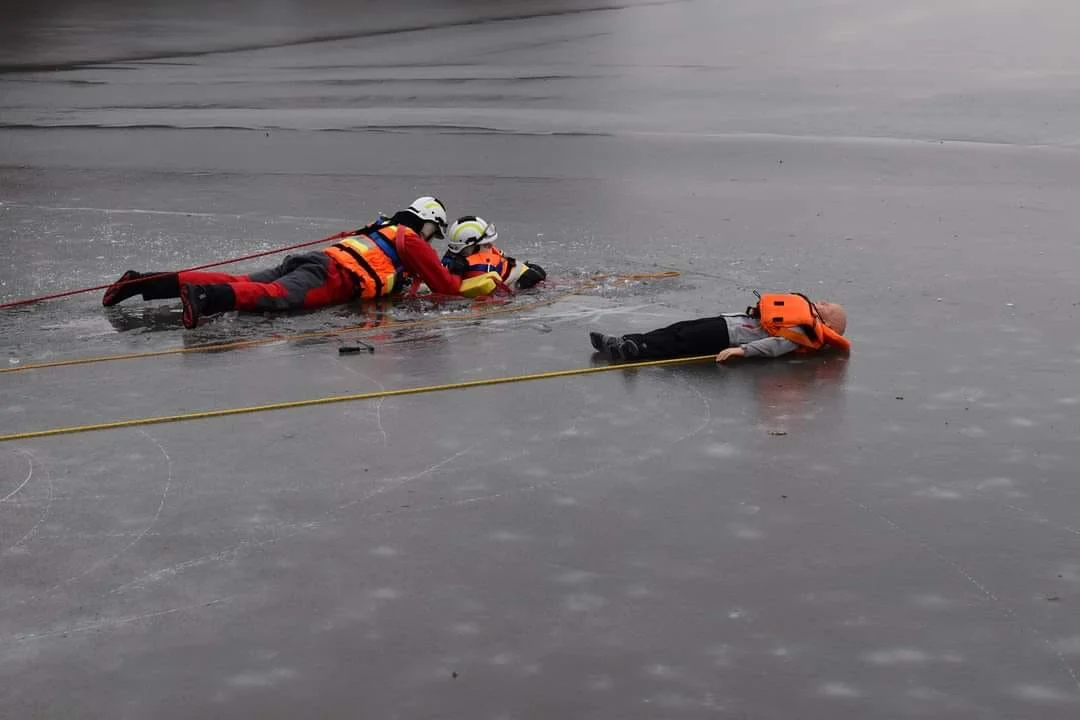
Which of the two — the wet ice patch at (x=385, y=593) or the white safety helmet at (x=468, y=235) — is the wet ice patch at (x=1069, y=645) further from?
the white safety helmet at (x=468, y=235)

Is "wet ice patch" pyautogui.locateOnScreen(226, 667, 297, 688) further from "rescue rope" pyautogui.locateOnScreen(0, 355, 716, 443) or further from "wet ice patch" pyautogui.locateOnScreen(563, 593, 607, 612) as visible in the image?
"rescue rope" pyautogui.locateOnScreen(0, 355, 716, 443)

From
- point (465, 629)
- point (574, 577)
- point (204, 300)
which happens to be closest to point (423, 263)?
point (204, 300)

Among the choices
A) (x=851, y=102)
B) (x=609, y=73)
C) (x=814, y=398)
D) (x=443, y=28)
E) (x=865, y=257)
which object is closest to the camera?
(x=814, y=398)

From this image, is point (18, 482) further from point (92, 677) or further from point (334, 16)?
point (334, 16)

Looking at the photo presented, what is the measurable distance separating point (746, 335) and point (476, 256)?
252 cm

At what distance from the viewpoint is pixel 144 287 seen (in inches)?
447

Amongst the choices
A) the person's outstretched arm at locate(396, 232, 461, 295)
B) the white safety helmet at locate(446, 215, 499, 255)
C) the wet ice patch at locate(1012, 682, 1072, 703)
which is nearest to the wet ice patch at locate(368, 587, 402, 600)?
the wet ice patch at locate(1012, 682, 1072, 703)

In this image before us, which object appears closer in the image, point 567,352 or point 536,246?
point 567,352

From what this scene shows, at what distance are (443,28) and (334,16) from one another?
3.64m

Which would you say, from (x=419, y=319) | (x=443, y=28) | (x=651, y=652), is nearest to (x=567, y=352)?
(x=419, y=319)

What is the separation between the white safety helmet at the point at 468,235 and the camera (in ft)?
38.5

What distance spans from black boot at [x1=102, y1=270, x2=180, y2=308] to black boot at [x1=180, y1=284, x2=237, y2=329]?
1.18 feet

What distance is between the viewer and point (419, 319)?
36.8 ft

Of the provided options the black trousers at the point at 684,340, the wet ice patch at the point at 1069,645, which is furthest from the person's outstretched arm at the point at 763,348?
the wet ice patch at the point at 1069,645
